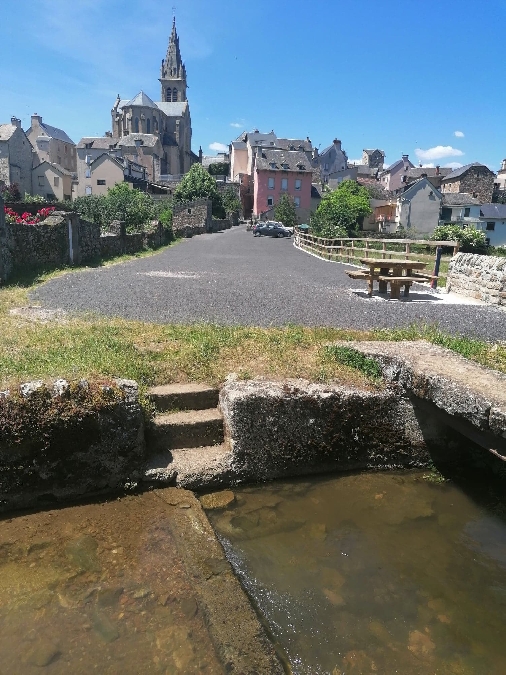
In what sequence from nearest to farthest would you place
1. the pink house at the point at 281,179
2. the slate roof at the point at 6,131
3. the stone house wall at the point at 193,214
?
the stone house wall at the point at 193,214 → the slate roof at the point at 6,131 → the pink house at the point at 281,179

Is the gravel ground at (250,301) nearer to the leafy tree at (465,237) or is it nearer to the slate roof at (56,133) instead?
the leafy tree at (465,237)

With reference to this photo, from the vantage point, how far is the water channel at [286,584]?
2.86 m

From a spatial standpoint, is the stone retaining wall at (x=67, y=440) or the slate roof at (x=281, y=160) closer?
the stone retaining wall at (x=67, y=440)

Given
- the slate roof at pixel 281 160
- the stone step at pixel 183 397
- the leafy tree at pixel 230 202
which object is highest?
the slate roof at pixel 281 160

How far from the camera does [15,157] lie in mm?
59219

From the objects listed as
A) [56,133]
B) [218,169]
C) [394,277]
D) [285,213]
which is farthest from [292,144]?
[394,277]

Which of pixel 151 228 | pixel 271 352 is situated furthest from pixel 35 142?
pixel 271 352

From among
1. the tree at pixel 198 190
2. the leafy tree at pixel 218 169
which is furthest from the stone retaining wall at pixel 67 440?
the leafy tree at pixel 218 169

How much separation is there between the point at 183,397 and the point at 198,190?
47551 millimetres

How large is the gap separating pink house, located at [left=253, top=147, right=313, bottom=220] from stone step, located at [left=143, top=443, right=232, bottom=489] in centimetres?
5929

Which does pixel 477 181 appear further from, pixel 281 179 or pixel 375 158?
pixel 375 158

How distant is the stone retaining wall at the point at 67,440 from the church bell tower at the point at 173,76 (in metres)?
101

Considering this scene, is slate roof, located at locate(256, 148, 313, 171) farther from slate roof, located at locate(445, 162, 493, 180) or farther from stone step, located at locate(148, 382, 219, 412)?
stone step, located at locate(148, 382, 219, 412)

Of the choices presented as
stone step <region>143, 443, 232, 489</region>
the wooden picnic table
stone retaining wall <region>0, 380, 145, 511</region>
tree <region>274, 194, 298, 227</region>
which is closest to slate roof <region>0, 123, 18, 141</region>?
tree <region>274, 194, 298, 227</region>
